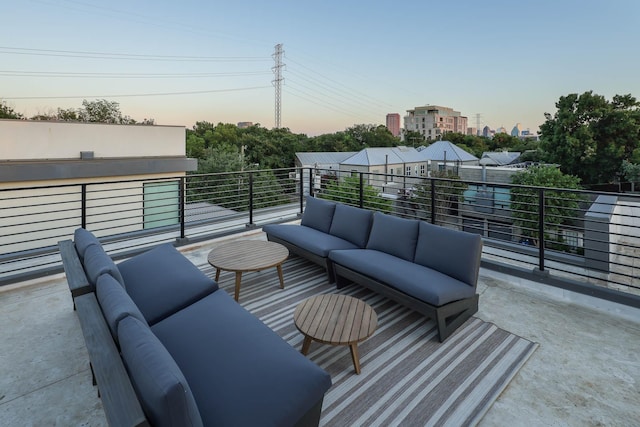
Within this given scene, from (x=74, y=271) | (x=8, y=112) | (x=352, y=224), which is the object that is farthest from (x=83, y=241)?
(x=8, y=112)

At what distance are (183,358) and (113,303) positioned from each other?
1.60ft

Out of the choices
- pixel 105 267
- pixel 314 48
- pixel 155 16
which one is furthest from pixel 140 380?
pixel 314 48

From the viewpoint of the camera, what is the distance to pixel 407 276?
9.73ft

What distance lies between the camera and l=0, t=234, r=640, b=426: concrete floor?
6.47 ft

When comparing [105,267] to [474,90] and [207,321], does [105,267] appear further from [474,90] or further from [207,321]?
[474,90]

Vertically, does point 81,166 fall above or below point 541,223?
above

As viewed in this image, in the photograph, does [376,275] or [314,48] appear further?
[314,48]

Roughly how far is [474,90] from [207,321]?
28.5m

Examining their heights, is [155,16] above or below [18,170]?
above

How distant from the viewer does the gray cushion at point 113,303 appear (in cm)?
153

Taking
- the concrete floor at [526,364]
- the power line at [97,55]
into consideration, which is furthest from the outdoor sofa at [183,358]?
the power line at [97,55]

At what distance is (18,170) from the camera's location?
802 cm

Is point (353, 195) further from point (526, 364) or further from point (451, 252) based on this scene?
point (526, 364)

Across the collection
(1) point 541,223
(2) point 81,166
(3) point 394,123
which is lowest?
(1) point 541,223
